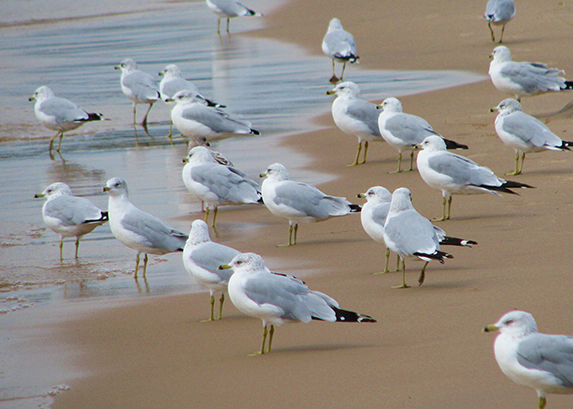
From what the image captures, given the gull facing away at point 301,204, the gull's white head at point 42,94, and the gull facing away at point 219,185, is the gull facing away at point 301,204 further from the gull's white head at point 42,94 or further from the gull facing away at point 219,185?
the gull's white head at point 42,94

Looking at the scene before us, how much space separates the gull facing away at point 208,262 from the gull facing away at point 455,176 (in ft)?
10.8

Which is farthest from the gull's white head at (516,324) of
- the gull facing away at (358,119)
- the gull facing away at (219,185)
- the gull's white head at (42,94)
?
the gull's white head at (42,94)

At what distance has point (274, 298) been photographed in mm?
5445

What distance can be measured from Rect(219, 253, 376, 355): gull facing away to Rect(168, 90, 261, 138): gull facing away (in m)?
7.79

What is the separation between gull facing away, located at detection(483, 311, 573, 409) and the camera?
414cm

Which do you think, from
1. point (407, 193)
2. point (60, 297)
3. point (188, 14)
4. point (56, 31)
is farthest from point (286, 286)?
point (188, 14)

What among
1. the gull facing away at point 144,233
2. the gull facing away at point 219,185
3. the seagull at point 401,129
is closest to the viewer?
the gull facing away at point 144,233

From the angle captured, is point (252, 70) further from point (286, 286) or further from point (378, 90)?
point (286, 286)

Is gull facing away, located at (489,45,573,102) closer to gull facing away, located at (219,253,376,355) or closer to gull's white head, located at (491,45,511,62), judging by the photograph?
gull's white head, located at (491,45,511,62)

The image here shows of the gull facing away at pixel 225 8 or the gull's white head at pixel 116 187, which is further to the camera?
the gull facing away at pixel 225 8

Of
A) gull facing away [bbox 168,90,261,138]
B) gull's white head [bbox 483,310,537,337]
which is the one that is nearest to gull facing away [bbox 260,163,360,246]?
gull's white head [bbox 483,310,537,337]

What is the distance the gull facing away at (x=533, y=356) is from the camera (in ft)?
13.6

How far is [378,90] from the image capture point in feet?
56.6

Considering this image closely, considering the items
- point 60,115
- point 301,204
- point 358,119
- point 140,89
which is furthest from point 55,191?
point 140,89
